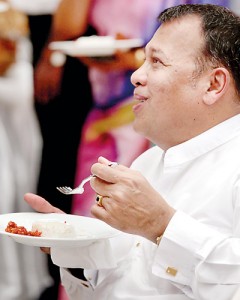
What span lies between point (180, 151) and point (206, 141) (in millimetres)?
81

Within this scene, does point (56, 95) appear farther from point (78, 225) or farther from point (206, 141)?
point (206, 141)

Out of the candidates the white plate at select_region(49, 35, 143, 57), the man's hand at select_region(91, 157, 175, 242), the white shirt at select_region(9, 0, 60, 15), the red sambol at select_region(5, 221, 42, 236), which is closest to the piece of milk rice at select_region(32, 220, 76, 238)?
the red sambol at select_region(5, 221, 42, 236)

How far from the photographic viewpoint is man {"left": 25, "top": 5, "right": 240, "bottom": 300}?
4.81ft

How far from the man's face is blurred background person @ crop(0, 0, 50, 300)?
910mm

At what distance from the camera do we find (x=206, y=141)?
1.64 m

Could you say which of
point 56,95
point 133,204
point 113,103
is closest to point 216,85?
point 133,204

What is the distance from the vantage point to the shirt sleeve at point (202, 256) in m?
1.38

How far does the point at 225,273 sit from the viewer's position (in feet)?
4.57

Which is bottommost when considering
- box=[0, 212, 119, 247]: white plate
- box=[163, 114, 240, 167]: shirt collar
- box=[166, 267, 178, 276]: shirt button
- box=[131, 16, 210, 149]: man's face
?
box=[166, 267, 178, 276]: shirt button

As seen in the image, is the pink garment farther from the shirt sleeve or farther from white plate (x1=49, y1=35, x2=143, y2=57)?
the shirt sleeve

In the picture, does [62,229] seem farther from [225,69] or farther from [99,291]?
[225,69]

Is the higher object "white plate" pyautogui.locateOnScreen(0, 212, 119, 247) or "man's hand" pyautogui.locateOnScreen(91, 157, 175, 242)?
"man's hand" pyautogui.locateOnScreen(91, 157, 175, 242)

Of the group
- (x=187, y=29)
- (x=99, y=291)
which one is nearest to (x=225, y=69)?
(x=187, y=29)

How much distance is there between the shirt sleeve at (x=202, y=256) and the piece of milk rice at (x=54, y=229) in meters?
0.29
